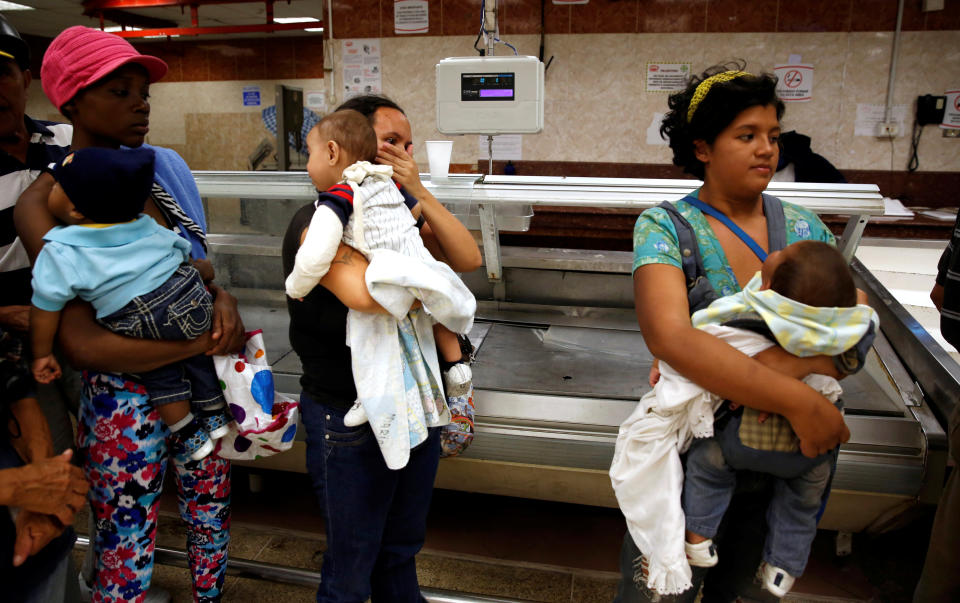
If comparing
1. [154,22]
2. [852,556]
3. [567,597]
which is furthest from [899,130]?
[154,22]

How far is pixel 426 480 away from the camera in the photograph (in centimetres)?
141

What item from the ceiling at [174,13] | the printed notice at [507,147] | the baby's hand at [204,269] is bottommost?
the baby's hand at [204,269]

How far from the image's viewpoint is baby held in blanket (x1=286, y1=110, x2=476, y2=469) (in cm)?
113

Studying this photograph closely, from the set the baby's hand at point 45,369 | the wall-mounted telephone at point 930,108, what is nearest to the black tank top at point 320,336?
the baby's hand at point 45,369

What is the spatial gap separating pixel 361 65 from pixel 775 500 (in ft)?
14.9

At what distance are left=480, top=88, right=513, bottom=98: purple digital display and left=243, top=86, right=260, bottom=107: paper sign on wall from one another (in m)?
7.06

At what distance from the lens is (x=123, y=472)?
1.36 m

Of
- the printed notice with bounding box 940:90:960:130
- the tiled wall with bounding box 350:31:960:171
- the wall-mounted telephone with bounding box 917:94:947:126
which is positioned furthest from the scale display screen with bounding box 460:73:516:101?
the printed notice with bounding box 940:90:960:130

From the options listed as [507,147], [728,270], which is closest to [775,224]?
[728,270]

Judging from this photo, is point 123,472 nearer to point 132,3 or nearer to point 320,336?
point 320,336

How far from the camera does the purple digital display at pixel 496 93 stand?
218cm

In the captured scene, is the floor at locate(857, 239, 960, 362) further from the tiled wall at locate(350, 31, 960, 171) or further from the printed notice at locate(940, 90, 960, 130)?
the printed notice at locate(940, 90, 960, 130)

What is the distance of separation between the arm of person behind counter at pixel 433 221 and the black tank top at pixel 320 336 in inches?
8.7

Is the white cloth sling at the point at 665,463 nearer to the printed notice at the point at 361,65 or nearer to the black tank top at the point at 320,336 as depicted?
the black tank top at the point at 320,336
